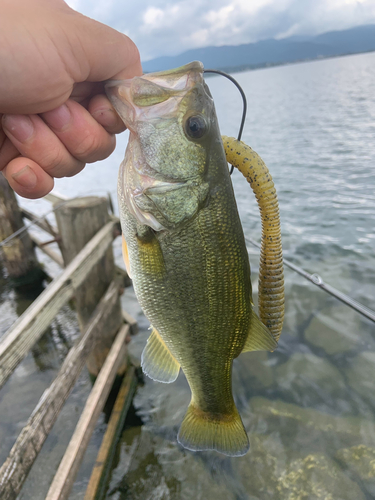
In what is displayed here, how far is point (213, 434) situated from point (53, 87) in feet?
6.39

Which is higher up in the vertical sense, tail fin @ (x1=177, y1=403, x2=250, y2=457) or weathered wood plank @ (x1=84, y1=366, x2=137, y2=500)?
tail fin @ (x1=177, y1=403, x2=250, y2=457)

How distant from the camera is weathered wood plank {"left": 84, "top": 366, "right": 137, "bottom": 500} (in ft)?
10.7

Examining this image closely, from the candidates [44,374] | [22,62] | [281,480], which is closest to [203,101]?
[22,62]

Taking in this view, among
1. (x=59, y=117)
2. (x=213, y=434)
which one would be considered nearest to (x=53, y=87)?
(x=59, y=117)

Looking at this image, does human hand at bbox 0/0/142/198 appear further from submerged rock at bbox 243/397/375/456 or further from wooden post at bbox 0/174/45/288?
wooden post at bbox 0/174/45/288

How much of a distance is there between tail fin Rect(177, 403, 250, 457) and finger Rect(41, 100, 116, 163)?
1622mm

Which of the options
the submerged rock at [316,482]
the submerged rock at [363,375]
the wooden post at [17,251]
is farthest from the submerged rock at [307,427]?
the wooden post at [17,251]

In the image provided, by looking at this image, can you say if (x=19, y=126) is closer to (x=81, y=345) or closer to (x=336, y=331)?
(x=81, y=345)

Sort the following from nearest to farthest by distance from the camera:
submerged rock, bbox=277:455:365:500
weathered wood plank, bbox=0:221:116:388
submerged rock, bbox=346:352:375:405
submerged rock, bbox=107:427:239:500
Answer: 1. weathered wood plank, bbox=0:221:116:388
2. submerged rock, bbox=277:455:365:500
3. submerged rock, bbox=107:427:239:500
4. submerged rock, bbox=346:352:375:405

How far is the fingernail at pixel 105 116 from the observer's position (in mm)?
1546

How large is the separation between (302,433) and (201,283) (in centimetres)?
321

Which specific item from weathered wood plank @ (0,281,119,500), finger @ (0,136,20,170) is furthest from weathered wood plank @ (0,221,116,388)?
finger @ (0,136,20,170)

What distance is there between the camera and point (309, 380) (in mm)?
4438

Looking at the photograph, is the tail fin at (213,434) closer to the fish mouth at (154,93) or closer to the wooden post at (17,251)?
the fish mouth at (154,93)
